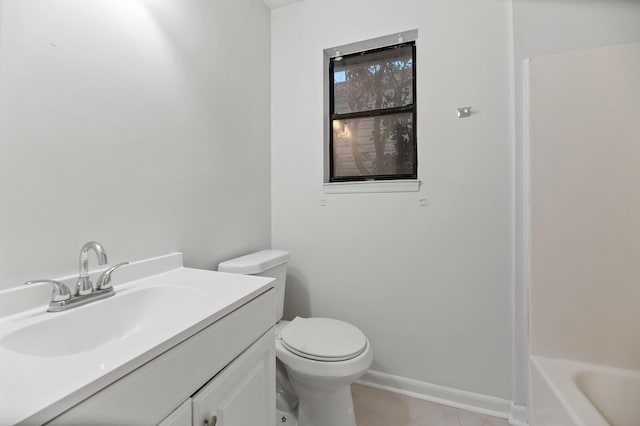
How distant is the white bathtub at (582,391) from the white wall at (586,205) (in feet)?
0.22

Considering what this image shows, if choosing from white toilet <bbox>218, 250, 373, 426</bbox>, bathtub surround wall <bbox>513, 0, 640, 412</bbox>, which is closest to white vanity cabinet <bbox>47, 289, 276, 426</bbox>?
white toilet <bbox>218, 250, 373, 426</bbox>

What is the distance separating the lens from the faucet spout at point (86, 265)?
30.1 inches

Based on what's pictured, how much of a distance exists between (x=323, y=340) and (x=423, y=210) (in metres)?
0.87

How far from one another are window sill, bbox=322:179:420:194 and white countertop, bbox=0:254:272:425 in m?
0.99

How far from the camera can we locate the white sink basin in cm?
62

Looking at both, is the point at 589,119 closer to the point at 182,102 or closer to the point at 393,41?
the point at 393,41

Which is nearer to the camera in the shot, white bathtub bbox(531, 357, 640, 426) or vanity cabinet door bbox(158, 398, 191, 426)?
vanity cabinet door bbox(158, 398, 191, 426)

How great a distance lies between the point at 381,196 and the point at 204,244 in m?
1.00

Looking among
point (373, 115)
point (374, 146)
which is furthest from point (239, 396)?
point (373, 115)

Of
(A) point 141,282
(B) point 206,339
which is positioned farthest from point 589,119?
(A) point 141,282

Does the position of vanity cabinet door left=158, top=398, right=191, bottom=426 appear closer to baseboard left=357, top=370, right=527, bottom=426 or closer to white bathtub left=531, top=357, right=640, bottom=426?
white bathtub left=531, top=357, right=640, bottom=426

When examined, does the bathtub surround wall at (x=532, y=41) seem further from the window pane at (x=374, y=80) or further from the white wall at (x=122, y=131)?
the white wall at (x=122, y=131)

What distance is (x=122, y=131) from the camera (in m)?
0.95

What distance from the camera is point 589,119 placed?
115 centimetres
